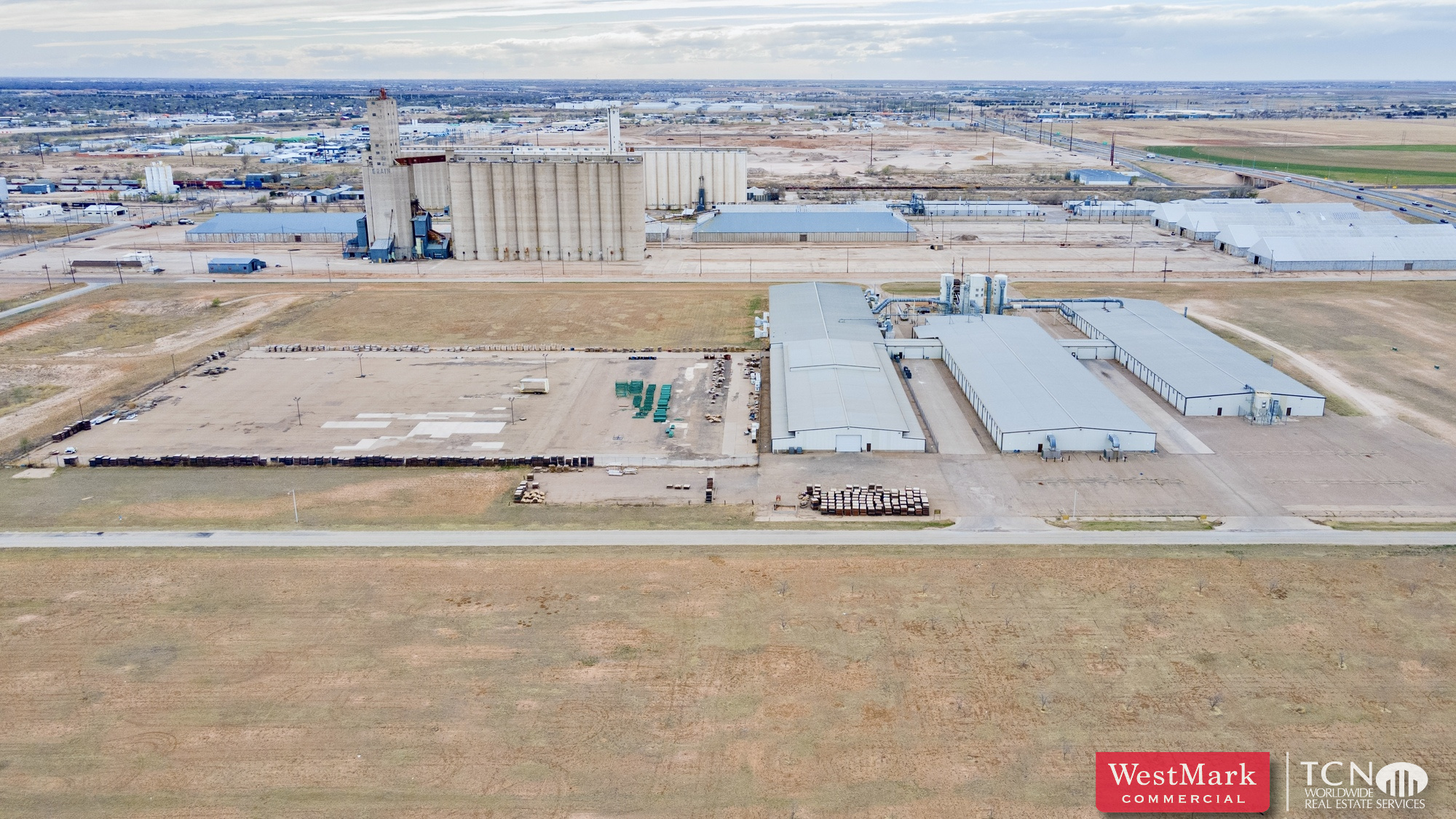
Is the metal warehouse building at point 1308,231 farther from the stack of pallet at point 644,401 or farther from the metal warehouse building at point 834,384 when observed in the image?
the stack of pallet at point 644,401

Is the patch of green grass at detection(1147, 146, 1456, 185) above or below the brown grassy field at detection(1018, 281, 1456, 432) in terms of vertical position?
above

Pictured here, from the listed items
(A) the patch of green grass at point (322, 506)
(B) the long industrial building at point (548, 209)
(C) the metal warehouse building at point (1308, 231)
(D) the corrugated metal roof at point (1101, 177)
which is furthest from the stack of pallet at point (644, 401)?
(D) the corrugated metal roof at point (1101, 177)

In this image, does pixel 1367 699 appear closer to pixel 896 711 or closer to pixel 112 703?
pixel 896 711

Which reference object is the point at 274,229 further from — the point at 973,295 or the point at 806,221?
the point at 973,295

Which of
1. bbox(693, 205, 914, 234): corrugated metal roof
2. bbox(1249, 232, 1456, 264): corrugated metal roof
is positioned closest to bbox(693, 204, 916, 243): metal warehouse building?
bbox(693, 205, 914, 234): corrugated metal roof

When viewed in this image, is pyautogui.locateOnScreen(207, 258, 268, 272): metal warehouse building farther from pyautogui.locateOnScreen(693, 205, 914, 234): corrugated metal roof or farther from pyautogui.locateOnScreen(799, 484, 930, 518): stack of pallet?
pyautogui.locateOnScreen(799, 484, 930, 518): stack of pallet

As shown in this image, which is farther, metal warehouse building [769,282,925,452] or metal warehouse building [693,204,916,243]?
metal warehouse building [693,204,916,243]

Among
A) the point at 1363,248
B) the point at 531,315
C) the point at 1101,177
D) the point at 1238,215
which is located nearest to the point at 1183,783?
the point at 531,315
